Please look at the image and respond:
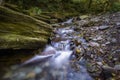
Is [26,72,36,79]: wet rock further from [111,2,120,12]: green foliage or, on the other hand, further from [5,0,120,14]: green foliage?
[111,2,120,12]: green foliage

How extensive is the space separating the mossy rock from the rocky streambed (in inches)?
20.0

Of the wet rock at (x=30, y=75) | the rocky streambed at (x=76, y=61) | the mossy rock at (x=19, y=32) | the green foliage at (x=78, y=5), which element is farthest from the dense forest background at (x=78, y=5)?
the wet rock at (x=30, y=75)

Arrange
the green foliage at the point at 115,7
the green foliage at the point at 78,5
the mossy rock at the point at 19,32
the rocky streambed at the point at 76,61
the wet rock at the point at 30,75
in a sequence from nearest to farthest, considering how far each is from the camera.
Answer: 1. the rocky streambed at the point at 76,61
2. the wet rock at the point at 30,75
3. the mossy rock at the point at 19,32
4. the green foliage at the point at 78,5
5. the green foliage at the point at 115,7

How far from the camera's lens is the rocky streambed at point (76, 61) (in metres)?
4.59

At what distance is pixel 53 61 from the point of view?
5531 millimetres

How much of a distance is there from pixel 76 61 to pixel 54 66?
0.70 meters

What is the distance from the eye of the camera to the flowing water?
4.67 metres

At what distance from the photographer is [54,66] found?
5309 millimetres

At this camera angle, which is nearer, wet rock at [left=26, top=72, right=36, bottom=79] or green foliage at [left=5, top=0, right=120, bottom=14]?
wet rock at [left=26, top=72, right=36, bottom=79]

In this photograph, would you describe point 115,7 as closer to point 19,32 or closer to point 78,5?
point 78,5

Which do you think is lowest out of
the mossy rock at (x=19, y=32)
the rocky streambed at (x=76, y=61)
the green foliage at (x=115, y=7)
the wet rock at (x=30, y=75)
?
the wet rock at (x=30, y=75)

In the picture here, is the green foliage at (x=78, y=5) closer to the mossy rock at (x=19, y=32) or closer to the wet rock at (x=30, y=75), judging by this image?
the mossy rock at (x=19, y=32)

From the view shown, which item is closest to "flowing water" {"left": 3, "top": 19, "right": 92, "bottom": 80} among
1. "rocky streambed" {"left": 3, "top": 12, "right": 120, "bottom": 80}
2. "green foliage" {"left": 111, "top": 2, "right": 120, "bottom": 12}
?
"rocky streambed" {"left": 3, "top": 12, "right": 120, "bottom": 80}

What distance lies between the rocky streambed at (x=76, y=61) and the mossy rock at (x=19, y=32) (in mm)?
508
